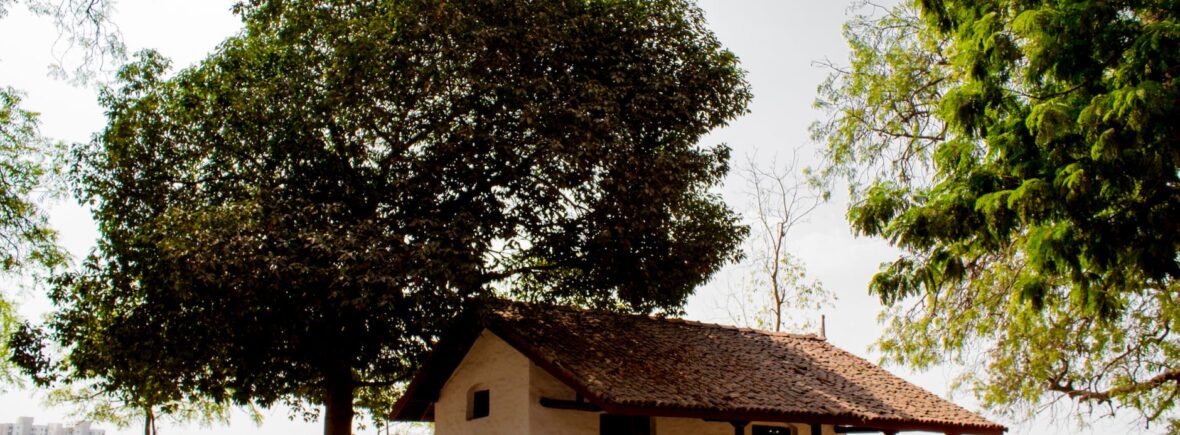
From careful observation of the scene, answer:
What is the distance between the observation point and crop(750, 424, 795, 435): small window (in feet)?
55.3

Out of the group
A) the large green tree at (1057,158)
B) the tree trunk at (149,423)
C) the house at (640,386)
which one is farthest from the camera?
the tree trunk at (149,423)

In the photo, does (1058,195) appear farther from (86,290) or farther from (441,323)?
(86,290)

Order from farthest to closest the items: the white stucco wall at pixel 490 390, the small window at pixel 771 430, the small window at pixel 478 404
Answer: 1. the small window at pixel 771 430
2. the small window at pixel 478 404
3. the white stucco wall at pixel 490 390

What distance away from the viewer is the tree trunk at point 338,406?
17.1m

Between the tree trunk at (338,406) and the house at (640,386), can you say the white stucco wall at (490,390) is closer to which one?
the house at (640,386)

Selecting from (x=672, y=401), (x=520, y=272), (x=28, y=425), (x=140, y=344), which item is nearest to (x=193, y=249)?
(x=140, y=344)

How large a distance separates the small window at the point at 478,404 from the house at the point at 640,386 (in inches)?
0.9

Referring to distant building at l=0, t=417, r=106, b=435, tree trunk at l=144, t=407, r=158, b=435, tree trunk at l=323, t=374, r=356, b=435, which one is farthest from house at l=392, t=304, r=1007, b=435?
distant building at l=0, t=417, r=106, b=435

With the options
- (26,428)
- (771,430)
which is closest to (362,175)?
(771,430)

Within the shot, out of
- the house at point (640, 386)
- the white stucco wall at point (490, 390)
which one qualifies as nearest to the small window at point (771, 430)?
the house at point (640, 386)

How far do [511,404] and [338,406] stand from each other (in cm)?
406

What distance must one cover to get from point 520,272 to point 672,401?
5919 millimetres

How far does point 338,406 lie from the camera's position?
677 inches

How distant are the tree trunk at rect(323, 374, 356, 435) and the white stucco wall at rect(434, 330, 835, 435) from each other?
172 centimetres
